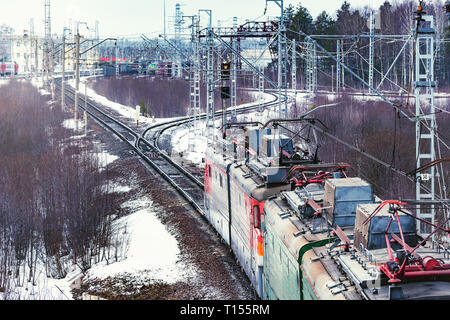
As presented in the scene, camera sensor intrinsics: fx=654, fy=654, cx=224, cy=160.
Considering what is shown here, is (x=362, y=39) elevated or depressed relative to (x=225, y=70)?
elevated

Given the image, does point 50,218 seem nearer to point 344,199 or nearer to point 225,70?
point 225,70

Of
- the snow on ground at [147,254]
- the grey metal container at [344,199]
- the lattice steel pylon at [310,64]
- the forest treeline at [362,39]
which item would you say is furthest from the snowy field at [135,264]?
the forest treeline at [362,39]

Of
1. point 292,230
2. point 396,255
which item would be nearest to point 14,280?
point 292,230

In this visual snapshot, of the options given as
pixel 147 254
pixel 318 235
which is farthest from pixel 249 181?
pixel 147 254

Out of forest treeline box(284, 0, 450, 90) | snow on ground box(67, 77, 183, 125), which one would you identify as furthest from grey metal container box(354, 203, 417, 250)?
forest treeline box(284, 0, 450, 90)

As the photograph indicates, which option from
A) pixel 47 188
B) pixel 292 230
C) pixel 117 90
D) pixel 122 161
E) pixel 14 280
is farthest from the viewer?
pixel 117 90
